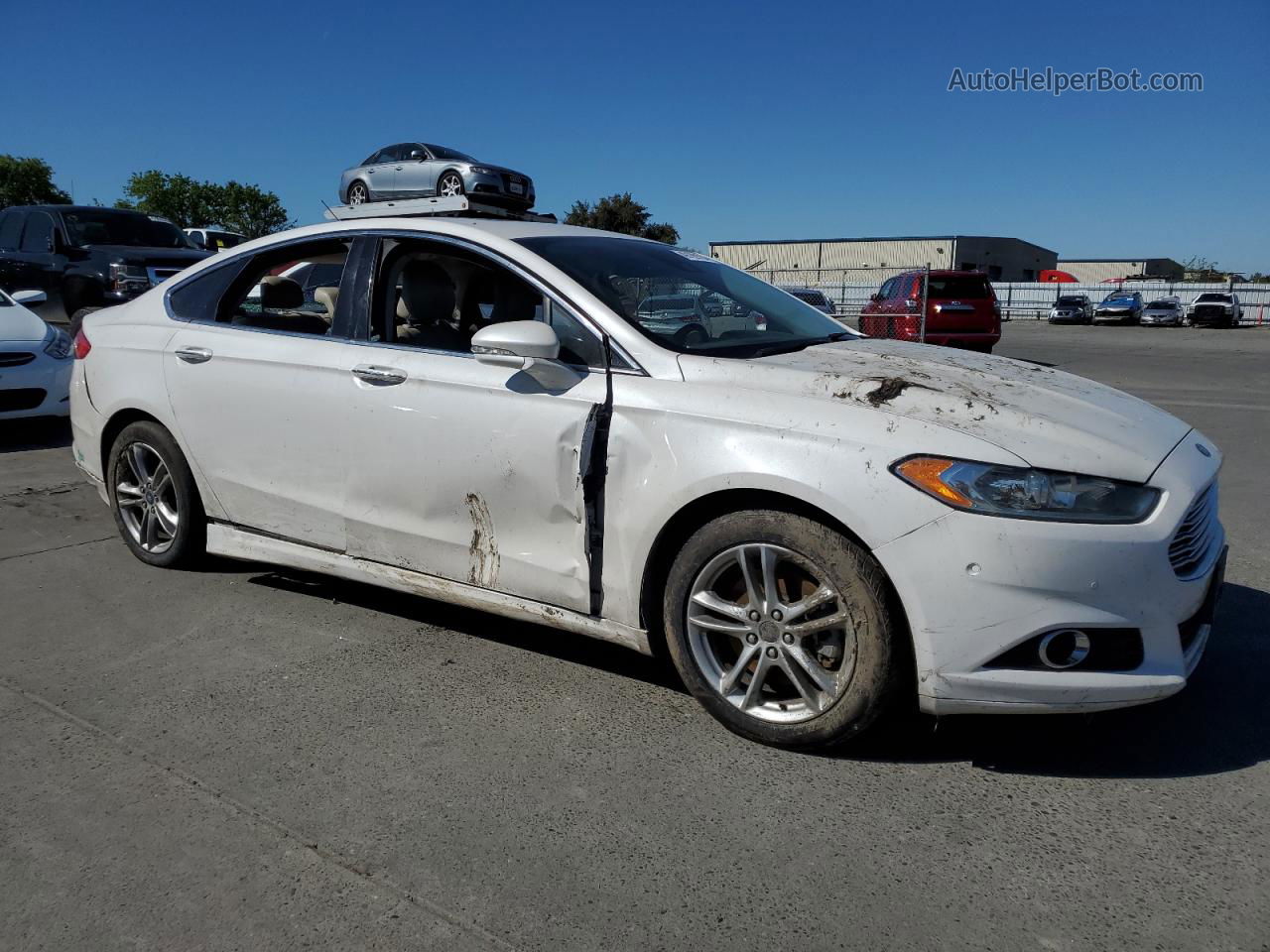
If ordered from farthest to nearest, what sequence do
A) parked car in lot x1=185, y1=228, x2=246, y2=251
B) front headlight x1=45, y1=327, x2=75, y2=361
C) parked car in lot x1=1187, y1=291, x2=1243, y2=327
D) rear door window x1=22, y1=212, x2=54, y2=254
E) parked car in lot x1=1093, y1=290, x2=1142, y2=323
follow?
1. parked car in lot x1=1093, y1=290, x2=1142, y2=323
2. parked car in lot x1=1187, y1=291, x2=1243, y2=327
3. parked car in lot x1=185, y1=228, x2=246, y2=251
4. rear door window x1=22, y1=212, x2=54, y2=254
5. front headlight x1=45, y1=327, x2=75, y2=361

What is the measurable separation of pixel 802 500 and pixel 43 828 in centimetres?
222

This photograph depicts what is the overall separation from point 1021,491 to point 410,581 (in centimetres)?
223

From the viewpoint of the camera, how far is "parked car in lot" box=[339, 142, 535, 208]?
52.0 feet

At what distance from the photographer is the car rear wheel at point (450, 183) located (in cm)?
1586

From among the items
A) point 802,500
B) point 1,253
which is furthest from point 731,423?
point 1,253

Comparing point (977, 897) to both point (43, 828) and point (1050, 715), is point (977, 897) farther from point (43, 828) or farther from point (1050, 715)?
point (43, 828)

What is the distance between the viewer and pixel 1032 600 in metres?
2.67

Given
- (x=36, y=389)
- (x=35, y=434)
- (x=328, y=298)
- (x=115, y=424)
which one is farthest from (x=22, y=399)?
(x=328, y=298)

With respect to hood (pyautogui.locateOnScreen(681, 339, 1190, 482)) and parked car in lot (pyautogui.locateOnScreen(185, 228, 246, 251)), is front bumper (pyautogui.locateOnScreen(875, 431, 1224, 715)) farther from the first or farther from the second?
parked car in lot (pyautogui.locateOnScreen(185, 228, 246, 251))

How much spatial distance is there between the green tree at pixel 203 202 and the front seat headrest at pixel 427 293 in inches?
2514

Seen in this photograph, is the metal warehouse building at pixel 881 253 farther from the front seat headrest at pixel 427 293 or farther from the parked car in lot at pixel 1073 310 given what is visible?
the front seat headrest at pixel 427 293

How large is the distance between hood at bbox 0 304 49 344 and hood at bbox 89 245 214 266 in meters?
3.97

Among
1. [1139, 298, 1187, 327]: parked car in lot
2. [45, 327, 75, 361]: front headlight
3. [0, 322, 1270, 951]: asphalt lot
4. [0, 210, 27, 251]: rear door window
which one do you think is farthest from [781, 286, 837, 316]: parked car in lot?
[1139, 298, 1187, 327]: parked car in lot

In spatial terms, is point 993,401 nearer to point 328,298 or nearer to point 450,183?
point 328,298
